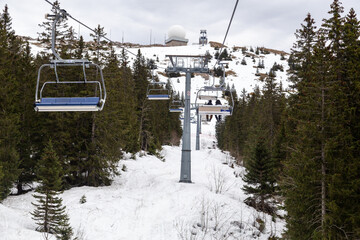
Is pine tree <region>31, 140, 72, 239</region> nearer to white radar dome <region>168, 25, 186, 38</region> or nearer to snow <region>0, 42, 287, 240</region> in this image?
snow <region>0, 42, 287, 240</region>

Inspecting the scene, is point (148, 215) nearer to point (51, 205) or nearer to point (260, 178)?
point (51, 205)

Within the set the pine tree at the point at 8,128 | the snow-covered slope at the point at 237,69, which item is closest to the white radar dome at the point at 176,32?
the snow-covered slope at the point at 237,69

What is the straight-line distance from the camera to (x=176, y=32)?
132 m

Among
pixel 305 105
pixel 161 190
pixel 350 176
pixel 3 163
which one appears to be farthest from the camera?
pixel 161 190

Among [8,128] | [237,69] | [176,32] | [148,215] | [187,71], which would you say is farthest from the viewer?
[237,69]

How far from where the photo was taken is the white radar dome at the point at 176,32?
129250 millimetres

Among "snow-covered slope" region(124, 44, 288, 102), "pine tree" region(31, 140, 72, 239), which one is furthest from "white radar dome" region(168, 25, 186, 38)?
"pine tree" region(31, 140, 72, 239)

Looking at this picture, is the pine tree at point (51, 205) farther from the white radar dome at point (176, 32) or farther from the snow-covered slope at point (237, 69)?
the white radar dome at point (176, 32)

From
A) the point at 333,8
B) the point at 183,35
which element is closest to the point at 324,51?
the point at 333,8

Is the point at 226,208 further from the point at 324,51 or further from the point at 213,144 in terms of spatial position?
the point at 213,144

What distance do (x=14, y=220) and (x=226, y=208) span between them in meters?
8.64

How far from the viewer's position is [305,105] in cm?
1062

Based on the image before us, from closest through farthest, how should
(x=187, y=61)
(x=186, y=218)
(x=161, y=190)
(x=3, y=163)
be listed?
(x=186, y=218) < (x=3, y=163) < (x=161, y=190) < (x=187, y=61)

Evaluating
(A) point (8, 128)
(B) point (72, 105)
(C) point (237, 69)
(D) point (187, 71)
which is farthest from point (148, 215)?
(C) point (237, 69)
